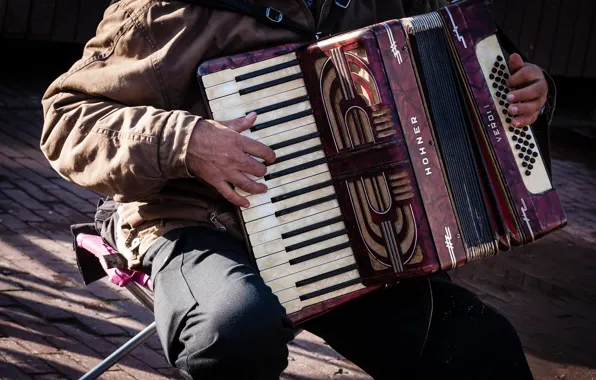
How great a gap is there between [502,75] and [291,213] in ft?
2.24

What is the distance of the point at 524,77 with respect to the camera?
2430 millimetres

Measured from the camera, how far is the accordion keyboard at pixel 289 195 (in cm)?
229

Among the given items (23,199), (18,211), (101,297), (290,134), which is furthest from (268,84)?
(23,199)

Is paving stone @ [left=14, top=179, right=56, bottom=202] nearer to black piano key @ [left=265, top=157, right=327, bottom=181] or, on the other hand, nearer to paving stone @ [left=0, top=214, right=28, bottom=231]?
paving stone @ [left=0, top=214, right=28, bottom=231]

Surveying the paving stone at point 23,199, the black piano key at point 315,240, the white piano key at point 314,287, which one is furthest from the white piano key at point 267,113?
the paving stone at point 23,199

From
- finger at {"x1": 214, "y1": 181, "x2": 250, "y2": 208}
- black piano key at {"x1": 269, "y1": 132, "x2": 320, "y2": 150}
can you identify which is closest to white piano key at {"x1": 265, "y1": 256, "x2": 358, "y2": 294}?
finger at {"x1": 214, "y1": 181, "x2": 250, "y2": 208}

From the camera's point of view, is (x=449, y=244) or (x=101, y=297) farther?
(x=101, y=297)

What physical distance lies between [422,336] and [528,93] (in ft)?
2.33

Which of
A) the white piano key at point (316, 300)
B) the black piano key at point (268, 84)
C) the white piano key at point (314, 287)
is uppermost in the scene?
the black piano key at point (268, 84)

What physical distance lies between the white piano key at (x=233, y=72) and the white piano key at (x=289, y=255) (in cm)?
46

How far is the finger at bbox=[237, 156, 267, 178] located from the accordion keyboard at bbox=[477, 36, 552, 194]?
66 cm

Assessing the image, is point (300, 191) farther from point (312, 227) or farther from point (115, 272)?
point (115, 272)

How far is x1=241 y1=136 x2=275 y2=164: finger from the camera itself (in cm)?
223

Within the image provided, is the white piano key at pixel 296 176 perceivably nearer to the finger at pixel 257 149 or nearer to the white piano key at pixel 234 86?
the finger at pixel 257 149
